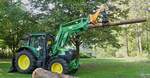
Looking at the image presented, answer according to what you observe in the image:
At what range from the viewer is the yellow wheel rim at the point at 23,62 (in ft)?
59.8

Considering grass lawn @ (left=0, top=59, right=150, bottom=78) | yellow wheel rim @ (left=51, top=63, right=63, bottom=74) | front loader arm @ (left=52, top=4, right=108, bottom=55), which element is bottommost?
grass lawn @ (left=0, top=59, right=150, bottom=78)

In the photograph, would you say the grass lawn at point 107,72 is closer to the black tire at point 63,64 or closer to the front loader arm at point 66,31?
the black tire at point 63,64

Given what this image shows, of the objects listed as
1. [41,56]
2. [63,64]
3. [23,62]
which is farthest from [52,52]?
[23,62]

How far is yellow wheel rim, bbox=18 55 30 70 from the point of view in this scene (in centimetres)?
Result: 1823

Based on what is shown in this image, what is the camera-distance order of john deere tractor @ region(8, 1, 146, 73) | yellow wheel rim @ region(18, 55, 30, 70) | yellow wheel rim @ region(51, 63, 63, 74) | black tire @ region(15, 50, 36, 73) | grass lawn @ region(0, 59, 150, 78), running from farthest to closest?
yellow wheel rim @ region(18, 55, 30, 70)
black tire @ region(15, 50, 36, 73)
john deere tractor @ region(8, 1, 146, 73)
yellow wheel rim @ region(51, 63, 63, 74)
grass lawn @ region(0, 59, 150, 78)

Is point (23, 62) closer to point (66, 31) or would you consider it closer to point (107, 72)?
point (66, 31)

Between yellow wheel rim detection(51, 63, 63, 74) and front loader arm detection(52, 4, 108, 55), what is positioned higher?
front loader arm detection(52, 4, 108, 55)

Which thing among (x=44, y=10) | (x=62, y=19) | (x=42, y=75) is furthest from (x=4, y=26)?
(x=42, y=75)

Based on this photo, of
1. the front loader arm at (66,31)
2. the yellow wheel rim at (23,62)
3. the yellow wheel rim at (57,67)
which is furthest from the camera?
the yellow wheel rim at (23,62)

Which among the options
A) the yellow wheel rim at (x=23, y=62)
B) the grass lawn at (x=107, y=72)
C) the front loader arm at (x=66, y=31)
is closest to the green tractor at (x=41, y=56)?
the yellow wheel rim at (x=23, y=62)

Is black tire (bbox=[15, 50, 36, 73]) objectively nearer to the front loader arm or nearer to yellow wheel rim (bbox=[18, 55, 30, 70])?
yellow wheel rim (bbox=[18, 55, 30, 70])

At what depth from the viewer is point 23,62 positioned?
729 inches

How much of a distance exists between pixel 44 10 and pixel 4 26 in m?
4.28

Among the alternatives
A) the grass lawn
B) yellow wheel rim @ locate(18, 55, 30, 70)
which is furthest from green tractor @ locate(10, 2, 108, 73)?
the grass lawn
